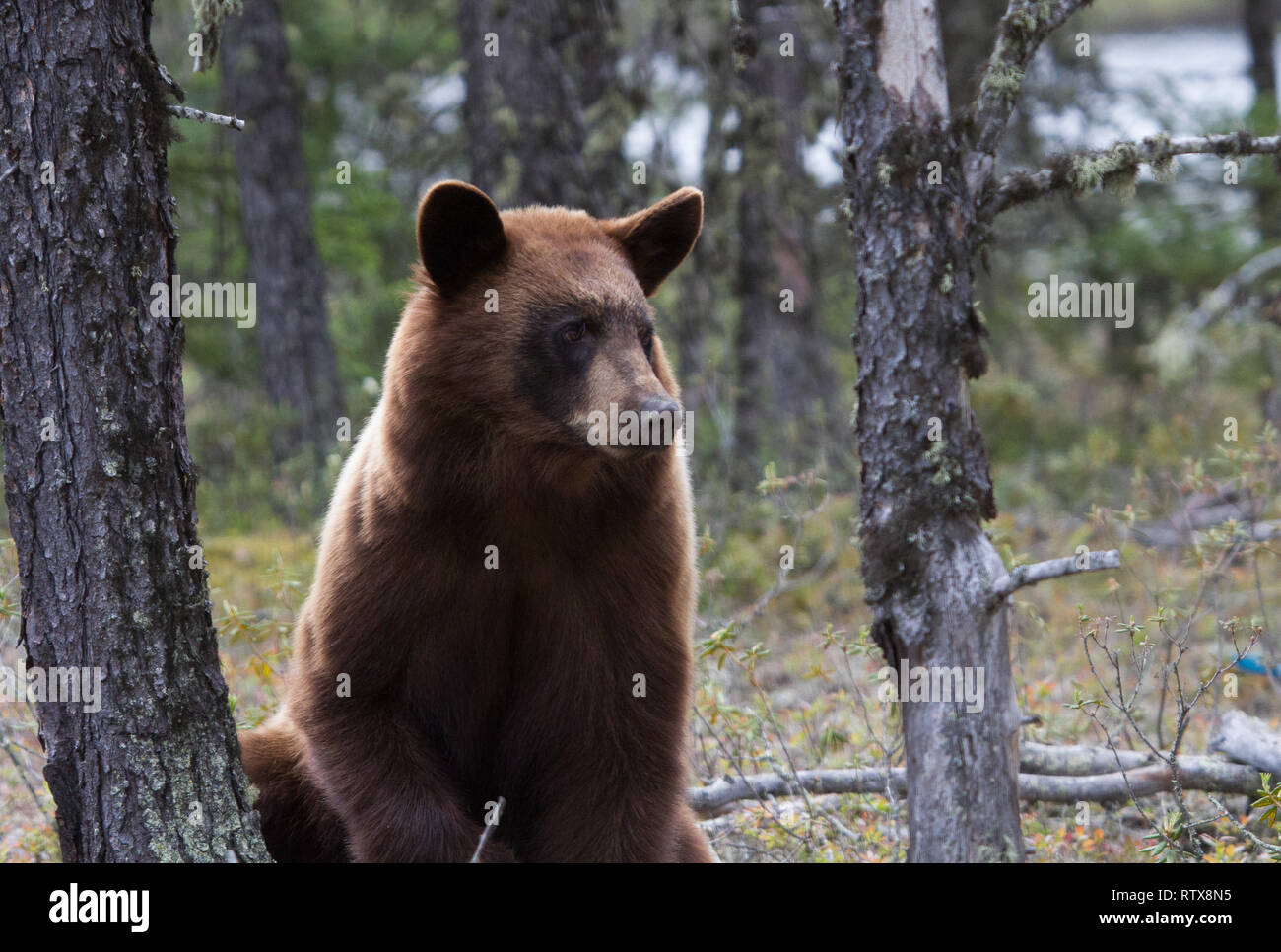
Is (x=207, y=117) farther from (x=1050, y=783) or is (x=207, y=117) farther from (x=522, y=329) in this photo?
(x=1050, y=783)

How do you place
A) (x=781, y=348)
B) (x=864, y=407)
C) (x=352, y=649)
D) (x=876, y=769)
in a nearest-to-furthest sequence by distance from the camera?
1. (x=352, y=649)
2. (x=864, y=407)
3. (x=876, y=769)
4. (x=781, y=348)

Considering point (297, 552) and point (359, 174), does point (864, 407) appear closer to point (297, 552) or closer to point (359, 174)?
point (297, 552)

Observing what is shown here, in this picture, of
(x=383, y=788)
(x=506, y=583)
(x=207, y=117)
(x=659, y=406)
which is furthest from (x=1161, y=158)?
(x=383, y=788)

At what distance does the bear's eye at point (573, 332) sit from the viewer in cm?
384

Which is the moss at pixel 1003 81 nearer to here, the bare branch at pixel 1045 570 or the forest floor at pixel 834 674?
the bare branch at pixel 1045 570

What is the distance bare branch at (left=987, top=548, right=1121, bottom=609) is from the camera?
11.5 feet

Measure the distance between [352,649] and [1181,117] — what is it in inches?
460

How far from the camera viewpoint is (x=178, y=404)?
3516mm

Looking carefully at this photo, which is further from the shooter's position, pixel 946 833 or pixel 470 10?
pixel 470 10

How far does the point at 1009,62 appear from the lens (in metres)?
4.03

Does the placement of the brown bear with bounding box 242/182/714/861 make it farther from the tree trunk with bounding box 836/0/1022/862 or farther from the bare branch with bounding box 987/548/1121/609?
the bare branch with bounding box 987/548/1121/609

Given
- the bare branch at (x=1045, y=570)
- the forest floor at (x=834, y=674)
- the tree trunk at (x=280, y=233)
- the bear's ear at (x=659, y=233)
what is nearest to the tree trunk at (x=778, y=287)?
the forest floor at (x=834, y=674)

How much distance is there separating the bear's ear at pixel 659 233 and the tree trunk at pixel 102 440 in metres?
1.51
